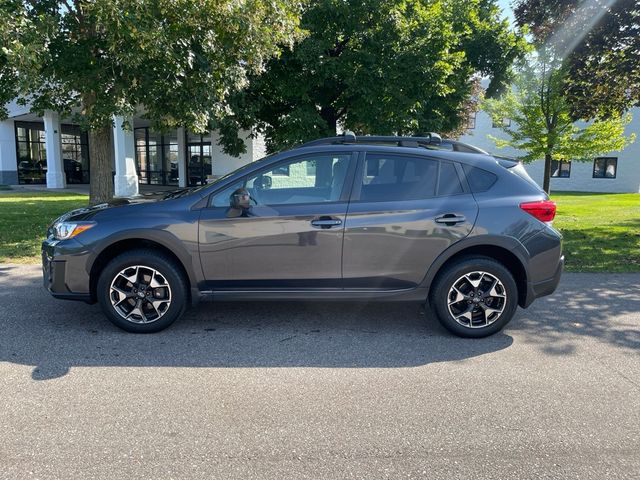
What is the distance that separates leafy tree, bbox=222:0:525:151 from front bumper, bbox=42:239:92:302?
8052 mm

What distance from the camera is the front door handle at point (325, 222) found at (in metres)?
4.58

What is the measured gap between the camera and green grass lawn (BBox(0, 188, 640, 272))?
816 centimetres

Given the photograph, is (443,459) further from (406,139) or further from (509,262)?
(406,139)

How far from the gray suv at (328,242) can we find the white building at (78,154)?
54.6 feet

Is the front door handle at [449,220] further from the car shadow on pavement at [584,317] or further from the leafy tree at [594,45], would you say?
the leafy tree at [594,45]

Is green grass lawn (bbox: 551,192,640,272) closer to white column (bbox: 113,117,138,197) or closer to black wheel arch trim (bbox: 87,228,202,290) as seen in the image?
black wheel arch trim (bbox: 87,228,202,290)

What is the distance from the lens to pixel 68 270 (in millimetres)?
4629

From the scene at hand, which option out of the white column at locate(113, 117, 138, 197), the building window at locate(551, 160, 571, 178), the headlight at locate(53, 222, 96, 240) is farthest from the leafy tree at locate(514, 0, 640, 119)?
the building window at locate(551, 160, 571, 178)

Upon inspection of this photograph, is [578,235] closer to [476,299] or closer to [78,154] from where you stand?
[476,299]

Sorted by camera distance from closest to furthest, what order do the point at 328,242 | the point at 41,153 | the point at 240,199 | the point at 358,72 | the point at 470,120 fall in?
the point at 240,199, the point at 328,242, the point at 358,72, the point at 470,120, the point at 41,153

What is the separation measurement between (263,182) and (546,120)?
15.6 meters

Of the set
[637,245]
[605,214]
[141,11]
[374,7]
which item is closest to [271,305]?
[141,11]

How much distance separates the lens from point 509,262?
15.8ft

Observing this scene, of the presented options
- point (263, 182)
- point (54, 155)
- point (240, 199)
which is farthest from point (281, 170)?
point (54, 155)
